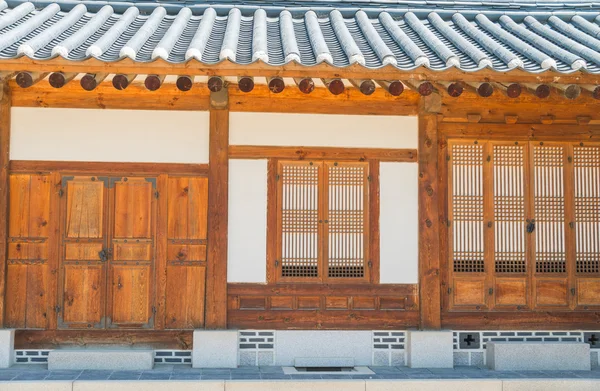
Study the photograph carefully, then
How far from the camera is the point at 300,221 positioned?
24.7 feet

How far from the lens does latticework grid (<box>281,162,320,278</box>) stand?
751cm

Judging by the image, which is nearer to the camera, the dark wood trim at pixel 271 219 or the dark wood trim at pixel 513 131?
the dark wood trim at pixel 271 219

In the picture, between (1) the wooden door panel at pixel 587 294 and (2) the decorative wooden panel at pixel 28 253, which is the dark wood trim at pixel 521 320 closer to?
(1) the wooden door panel at pixel 587 294

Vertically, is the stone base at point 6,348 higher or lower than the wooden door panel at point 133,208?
lower

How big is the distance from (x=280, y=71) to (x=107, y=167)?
2.96 meters

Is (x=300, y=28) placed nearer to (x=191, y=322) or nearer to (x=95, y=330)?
(x=191, y=322)

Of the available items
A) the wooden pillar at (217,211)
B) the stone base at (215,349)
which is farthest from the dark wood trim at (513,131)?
the stone base at (215,349)

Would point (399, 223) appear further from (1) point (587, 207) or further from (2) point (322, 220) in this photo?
(1) point (587, 207)

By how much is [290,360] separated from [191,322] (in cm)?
129

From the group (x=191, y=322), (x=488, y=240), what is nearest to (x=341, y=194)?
(x=488, y=240)

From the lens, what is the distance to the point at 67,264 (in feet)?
24.0

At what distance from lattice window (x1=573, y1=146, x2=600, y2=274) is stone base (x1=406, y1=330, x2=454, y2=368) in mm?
1993

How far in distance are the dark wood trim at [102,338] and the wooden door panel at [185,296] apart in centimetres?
14

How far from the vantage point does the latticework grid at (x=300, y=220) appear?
7.51m
